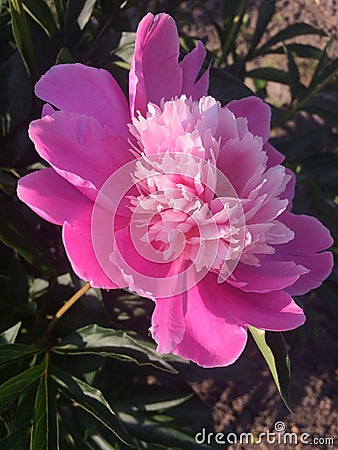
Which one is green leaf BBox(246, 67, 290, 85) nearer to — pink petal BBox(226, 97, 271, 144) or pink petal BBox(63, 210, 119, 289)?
pink petal BBox(226, 97, 271, 144)

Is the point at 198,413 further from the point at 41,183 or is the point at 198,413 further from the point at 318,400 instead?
the point at 41,183

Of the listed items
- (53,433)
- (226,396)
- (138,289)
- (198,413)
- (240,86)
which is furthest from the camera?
(226,396)

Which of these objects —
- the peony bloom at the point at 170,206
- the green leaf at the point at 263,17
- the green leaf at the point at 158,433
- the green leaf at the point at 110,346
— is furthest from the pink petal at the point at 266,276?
the green leaf at the point at 263,17

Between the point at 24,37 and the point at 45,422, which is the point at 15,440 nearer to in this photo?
the point at 45,422

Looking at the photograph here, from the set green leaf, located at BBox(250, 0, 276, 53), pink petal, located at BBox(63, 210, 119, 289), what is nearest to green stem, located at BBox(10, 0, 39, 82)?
pink petal, located at BBox(63, 210, 119, 289)

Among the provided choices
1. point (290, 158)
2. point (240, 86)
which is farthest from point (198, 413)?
point (240, 86)

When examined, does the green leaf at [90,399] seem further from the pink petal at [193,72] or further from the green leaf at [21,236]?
the pink petal at [193,72]
